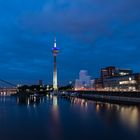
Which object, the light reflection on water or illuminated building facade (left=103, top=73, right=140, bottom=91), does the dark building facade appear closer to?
illuminated building facade (left=103, top=73, right=140, bottom=91)

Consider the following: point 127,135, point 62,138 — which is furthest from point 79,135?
point 127,135

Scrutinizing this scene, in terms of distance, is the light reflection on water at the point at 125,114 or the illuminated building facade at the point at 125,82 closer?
the light reflection on water at the point at 125,114

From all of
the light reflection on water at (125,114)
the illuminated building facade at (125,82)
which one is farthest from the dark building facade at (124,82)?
the light reflection on water at (125,114)

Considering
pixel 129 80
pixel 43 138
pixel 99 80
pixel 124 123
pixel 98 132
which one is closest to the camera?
pixel 43 138

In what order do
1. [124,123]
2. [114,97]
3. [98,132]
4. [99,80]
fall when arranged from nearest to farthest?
[98,132]
[124,123]
[114,97]
[99,80]

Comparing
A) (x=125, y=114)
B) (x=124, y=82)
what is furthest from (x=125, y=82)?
(x=125, y=114)

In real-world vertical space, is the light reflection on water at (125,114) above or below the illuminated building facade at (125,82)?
below

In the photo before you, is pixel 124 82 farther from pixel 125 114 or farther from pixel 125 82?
pixel 125 114

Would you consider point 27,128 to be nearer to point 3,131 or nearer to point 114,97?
point 3,131

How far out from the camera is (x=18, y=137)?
3078 cm

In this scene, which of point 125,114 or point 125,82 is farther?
point 125,82

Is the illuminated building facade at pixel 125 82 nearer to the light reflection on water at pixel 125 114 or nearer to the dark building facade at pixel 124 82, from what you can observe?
the dark building facade at pixel 124 82

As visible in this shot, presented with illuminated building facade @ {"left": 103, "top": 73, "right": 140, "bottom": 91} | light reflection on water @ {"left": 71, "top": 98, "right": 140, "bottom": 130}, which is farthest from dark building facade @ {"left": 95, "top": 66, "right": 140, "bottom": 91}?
light reflection on water @ {"left": 71, "top": 98, "right": 140, "bottom": 130}

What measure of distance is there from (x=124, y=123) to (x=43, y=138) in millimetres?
12974
